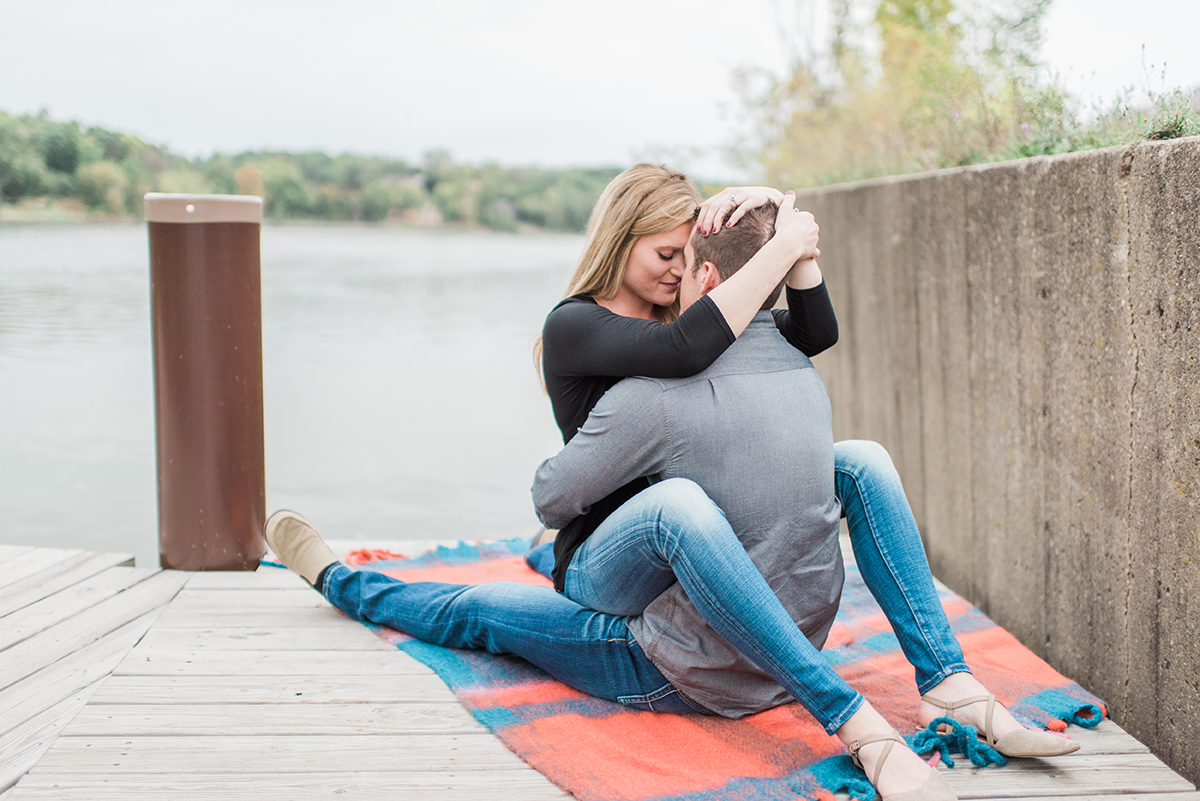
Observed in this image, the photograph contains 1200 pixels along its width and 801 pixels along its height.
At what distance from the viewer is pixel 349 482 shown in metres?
7.14

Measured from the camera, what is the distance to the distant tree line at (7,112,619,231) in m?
4.32

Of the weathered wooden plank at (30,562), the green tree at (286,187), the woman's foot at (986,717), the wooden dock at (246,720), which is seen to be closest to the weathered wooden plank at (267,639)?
the wooden dock at (246,720)

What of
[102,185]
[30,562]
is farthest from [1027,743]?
[102,185]

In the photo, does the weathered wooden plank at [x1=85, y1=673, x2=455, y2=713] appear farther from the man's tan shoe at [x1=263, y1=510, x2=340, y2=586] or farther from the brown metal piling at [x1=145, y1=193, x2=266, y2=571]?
the brown metal piling at [x1=145, y1=193, x2=266, y2=571]

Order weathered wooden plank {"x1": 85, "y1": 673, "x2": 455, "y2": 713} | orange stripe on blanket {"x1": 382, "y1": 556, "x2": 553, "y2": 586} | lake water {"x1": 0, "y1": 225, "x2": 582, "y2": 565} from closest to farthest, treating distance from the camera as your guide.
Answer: weathered wooden plank {"x1": 85, "y1": 673, "x2": 455, "y2": 713}, orange stripe on blanket {"x1": 382, "y1": 556, "x2": 553, "y2": 586}, lake water {"x1": 0, "y1": 225, "x2": 582, "y2": 565}

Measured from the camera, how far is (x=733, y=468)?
1.76 m

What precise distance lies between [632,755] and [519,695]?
361 millimetres

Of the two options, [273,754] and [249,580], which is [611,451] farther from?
[249,580]

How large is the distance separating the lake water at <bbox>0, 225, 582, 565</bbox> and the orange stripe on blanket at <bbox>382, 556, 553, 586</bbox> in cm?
74

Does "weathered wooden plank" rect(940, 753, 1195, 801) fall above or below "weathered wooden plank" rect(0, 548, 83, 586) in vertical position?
below

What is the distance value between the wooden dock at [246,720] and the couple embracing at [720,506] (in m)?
0.23

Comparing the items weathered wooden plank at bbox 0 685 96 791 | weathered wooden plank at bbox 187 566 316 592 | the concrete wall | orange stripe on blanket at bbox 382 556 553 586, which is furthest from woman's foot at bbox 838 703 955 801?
weathered wooden plank at bbox 187 566 316 592

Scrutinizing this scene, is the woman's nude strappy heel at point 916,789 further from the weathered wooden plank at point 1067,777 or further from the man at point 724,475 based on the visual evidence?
the man at point 724,475

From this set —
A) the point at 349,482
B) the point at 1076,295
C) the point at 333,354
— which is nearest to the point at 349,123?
the point at 333,354
